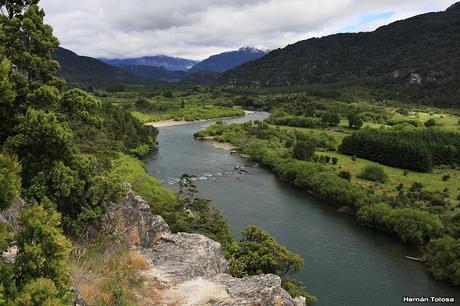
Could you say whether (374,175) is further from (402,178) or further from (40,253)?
(40,253)

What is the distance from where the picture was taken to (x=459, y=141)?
107875 mm

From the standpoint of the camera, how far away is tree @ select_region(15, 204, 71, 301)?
11992mm

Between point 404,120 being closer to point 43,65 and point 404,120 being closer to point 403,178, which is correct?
point 403,178

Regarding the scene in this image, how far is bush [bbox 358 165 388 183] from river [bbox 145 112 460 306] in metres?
15.2

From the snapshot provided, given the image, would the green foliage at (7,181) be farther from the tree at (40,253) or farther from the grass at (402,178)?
the grass at (402,178)

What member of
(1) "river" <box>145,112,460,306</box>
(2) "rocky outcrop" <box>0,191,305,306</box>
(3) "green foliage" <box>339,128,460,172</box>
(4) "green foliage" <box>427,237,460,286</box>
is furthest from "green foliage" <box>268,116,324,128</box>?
(2) "rocky outcrop" <box>0,191,305,306</box>

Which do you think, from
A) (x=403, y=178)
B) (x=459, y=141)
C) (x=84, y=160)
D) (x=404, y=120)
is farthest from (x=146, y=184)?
(x=404, y=120)

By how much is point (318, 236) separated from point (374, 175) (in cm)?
3235

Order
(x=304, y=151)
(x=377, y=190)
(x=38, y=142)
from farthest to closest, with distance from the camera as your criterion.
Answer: (x=304, y=151) < (x=377, y=190) < (x=38, y=142)

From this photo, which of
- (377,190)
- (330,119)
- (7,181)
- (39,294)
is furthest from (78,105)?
(330,119)

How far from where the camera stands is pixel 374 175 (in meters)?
86.5

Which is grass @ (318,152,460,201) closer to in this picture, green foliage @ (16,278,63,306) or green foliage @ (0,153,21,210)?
green foliage @ (0,153,21,210)

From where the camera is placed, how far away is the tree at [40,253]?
39.3ft

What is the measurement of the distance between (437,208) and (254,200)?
28.5 m
